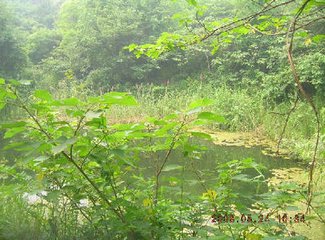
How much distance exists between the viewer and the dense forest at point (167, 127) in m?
1.07

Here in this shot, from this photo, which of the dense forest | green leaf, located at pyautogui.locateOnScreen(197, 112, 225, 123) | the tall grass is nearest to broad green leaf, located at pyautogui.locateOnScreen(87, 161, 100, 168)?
the dense forest

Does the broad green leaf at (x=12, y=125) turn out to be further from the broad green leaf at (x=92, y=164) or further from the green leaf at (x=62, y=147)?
the broad green leaf at (x=92, y=164)

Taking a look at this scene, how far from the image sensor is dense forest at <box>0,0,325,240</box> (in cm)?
107

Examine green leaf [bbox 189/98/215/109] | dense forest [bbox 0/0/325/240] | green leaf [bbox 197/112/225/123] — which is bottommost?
dense forest [bbox 0/0/325/240]

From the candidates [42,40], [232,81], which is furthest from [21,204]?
[42,40]

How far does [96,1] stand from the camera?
14.8m

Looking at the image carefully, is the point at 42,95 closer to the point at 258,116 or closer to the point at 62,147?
the point at 62,147

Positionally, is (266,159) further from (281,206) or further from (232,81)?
(232,81)

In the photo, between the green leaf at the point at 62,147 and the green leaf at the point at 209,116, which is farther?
the green leaf at the point at 209,116

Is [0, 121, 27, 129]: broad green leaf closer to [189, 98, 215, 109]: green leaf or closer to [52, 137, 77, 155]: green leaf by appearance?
[52, 137, 77, 155]: green leaf

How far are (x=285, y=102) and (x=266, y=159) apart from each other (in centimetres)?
317

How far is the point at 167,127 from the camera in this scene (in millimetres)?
1048

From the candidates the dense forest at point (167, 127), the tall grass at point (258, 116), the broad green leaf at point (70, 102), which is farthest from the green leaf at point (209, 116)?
the tall grass at point (258, 116)

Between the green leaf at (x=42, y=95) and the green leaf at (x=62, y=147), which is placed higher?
the green leaf at (x=42, y=95)
